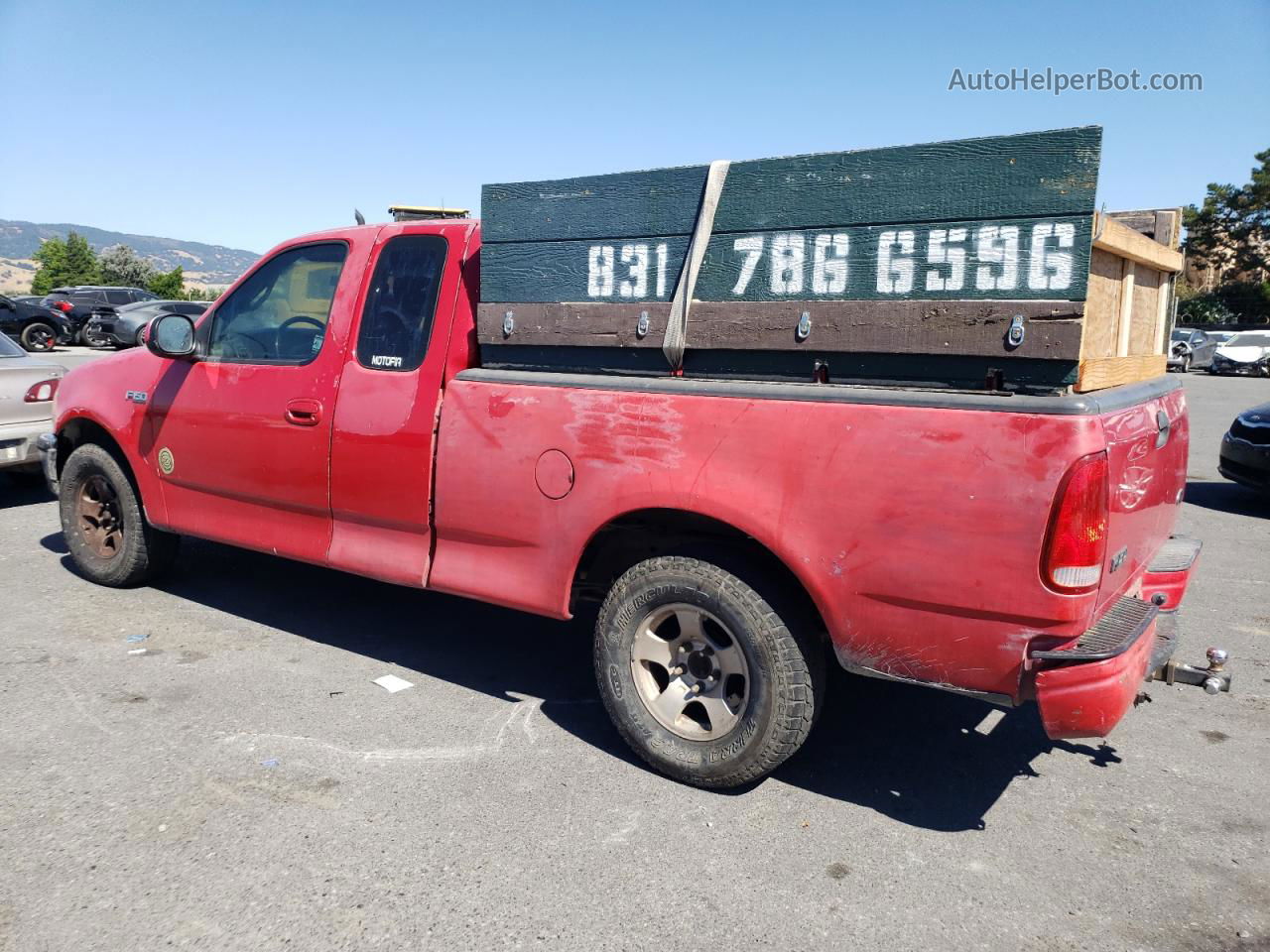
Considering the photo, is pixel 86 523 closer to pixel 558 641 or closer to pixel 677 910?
pixel 558 641

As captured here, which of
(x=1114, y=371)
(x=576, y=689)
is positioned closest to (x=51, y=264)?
(x=576, y=689)

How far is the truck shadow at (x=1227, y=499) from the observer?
29.7ft

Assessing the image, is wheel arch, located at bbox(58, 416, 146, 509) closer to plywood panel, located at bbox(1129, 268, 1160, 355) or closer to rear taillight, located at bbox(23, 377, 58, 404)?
rear taillight, located at bbox(23, 377, 58, 404)

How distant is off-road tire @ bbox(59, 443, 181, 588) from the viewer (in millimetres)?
5516

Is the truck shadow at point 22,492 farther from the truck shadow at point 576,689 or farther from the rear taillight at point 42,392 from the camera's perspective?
the truck shadow at point 576,689

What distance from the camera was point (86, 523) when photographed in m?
5.84

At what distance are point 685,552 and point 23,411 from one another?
6.56 m

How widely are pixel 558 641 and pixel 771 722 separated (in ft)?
6.53

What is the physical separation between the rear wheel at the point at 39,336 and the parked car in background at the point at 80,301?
1.79 meters

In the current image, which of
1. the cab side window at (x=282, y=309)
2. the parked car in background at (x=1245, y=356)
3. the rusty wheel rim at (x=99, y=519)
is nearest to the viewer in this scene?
the cab side window at (x=282, y=309)

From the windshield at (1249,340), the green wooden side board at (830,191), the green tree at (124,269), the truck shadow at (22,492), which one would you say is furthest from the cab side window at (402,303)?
the green tree at (124,269)

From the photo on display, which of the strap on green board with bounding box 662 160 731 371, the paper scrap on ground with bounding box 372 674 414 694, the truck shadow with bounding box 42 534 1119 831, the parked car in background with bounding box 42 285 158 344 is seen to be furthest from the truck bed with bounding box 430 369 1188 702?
the parked car in background with bounding box 42 285 158 344

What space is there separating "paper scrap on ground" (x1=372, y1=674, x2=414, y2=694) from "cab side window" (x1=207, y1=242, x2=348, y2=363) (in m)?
1.52

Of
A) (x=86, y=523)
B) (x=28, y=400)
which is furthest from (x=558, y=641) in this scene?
(x=28, y=400)
